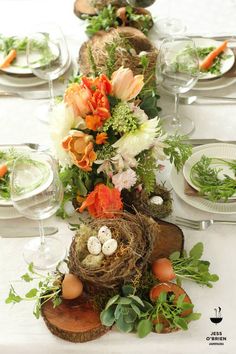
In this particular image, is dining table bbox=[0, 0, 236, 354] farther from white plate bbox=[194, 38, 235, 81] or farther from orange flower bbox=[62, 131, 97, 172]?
orange flower bbox=[62, 131, 97, 172]

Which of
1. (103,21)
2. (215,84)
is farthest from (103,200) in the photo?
(103,21)

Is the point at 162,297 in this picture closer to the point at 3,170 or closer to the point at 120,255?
the point at 120,255

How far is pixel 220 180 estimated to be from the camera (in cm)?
166

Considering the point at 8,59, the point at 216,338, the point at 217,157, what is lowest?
the point at 216,338

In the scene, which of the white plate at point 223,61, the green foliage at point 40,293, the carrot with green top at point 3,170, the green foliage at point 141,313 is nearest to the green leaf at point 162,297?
the green foliage at point 141,313

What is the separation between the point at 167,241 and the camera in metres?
1.49

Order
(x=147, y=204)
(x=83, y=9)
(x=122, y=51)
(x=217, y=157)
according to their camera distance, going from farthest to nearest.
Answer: (x=83, y=9) < (x=122, y=51) < (x=217, y=157) < (x=147, y=204)

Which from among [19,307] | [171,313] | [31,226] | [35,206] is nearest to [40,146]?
[31,226]

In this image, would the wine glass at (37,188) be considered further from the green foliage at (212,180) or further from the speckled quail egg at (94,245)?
the green foliage at (212,180)

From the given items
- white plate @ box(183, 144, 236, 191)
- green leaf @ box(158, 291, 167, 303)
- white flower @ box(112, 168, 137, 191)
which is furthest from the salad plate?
green leaf @ box(158, 291, 167, 303)

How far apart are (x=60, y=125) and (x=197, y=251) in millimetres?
436

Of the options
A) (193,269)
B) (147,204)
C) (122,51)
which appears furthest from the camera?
(122,51)

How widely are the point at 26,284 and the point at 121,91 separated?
19.9 inches

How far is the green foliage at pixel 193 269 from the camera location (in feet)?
4.68
